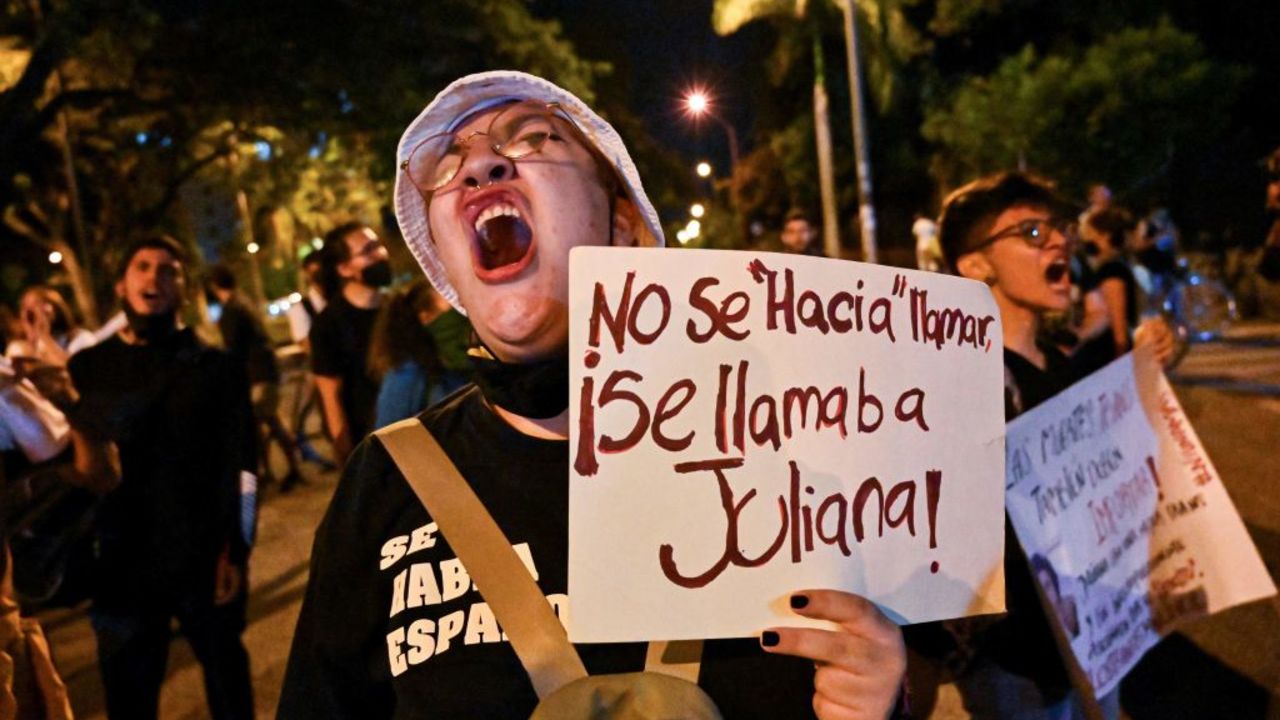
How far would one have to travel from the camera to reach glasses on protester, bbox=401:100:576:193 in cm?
166

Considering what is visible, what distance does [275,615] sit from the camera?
6121mm

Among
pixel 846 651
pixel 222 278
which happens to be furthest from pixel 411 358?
pixel 222 278

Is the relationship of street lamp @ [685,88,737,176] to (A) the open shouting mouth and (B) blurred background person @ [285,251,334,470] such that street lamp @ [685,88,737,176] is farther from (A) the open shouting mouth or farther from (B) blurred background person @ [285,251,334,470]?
(A) the open shouting mouth

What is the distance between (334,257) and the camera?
532cm

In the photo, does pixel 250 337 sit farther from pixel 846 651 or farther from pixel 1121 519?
pixel 846 651

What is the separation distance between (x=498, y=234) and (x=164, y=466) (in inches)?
103

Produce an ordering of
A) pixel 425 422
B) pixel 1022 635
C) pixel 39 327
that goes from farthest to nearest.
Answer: pixel 39 327, pixel 1022 635, pixel 425 422

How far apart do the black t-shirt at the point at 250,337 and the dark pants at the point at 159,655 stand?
4824 mm

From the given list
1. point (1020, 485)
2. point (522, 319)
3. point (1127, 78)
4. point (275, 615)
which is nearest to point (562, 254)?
point (522, 319)

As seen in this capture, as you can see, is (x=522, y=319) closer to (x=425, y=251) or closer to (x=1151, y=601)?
(x=425, y=251)

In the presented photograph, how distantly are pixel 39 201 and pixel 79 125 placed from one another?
2658 mm

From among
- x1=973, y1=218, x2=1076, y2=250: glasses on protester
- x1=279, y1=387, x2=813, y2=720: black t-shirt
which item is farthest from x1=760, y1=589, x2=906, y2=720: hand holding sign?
x1=973, y1=218, x2=1076, y2=250: glasses on protester

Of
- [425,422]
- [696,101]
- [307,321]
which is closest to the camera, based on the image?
[425,422]

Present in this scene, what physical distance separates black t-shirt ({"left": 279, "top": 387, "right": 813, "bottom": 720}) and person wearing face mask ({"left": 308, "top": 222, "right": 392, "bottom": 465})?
3439 mm
